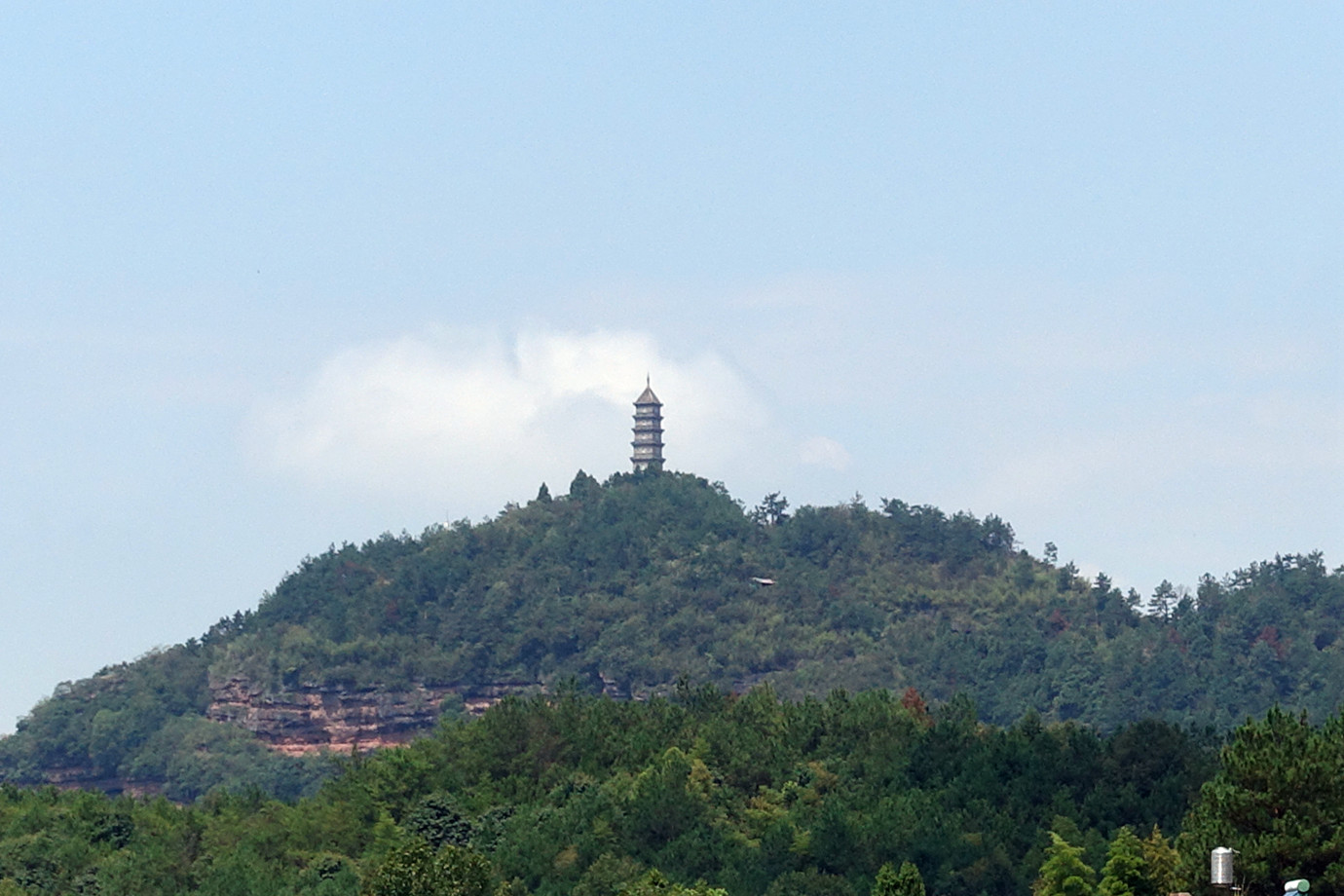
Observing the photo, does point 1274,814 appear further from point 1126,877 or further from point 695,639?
point 695,639

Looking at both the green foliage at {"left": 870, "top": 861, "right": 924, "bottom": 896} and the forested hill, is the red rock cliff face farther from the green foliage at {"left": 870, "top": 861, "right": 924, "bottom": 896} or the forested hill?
the green foliage at {"left": 870, "top": 861, "right": 924, "bottom": 896}

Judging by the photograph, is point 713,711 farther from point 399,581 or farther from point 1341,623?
point 399,581

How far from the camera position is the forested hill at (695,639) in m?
169

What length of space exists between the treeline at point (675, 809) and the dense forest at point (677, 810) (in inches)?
3.8

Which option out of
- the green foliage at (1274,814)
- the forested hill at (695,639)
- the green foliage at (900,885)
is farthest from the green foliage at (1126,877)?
the forested hill at (695,639)

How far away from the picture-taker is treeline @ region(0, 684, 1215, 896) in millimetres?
82375

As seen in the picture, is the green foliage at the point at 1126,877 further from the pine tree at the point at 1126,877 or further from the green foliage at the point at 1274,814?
the green foliage at the point at 1274,814

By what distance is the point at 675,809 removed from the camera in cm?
8819

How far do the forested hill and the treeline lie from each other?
220 feet

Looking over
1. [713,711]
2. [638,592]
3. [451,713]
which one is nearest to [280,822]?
[713,711]

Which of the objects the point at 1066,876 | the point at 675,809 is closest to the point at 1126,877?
the point at 1066,876

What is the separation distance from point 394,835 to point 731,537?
10951cm

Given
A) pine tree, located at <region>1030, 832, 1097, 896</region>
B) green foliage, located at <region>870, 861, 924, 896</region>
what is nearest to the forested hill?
pine tree, located at <region>1030, 832, 1097, 896</region>

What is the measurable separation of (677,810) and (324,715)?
9595 centimetres
